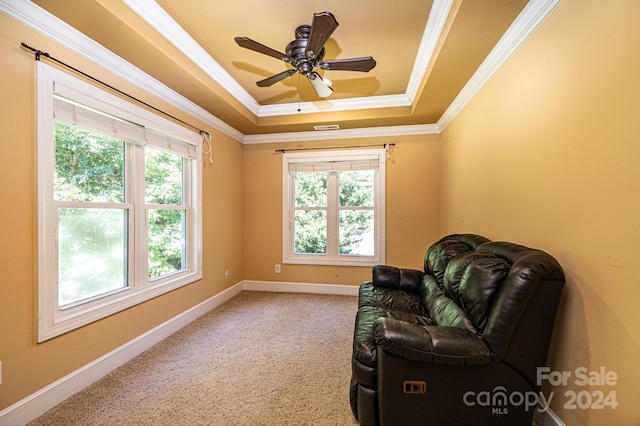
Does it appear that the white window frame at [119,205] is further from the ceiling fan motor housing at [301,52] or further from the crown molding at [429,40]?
the crown molding at [429,40]

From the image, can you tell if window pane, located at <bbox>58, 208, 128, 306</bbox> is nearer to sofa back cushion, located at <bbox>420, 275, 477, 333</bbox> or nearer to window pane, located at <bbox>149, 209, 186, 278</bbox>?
window pane, located at <bbox>149, 209, 186, 278</bbox>

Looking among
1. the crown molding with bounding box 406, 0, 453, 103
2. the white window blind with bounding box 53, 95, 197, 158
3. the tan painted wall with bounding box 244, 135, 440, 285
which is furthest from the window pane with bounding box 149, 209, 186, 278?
the crown molding with bounding box 406, 0, 453, 103

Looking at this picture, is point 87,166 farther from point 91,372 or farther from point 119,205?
point 91,372

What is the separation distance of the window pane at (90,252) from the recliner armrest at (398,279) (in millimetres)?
2334

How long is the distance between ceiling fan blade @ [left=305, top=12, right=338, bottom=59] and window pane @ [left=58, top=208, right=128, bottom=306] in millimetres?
2060

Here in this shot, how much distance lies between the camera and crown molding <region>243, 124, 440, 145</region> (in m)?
3.72

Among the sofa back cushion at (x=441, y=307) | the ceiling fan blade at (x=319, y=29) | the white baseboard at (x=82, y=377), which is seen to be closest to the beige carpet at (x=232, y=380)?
the white baseboard at (x=82, y=377)

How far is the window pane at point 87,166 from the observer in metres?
1.82

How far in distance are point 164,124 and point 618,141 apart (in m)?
3.21

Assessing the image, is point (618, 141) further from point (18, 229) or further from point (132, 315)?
point (132, 315)

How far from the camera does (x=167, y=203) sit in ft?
9.15

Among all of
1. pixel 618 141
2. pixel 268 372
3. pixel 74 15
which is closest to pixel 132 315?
pixel 268 372

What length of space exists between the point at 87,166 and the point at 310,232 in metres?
2.79

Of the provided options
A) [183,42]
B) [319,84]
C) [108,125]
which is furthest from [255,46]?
[108,125]
